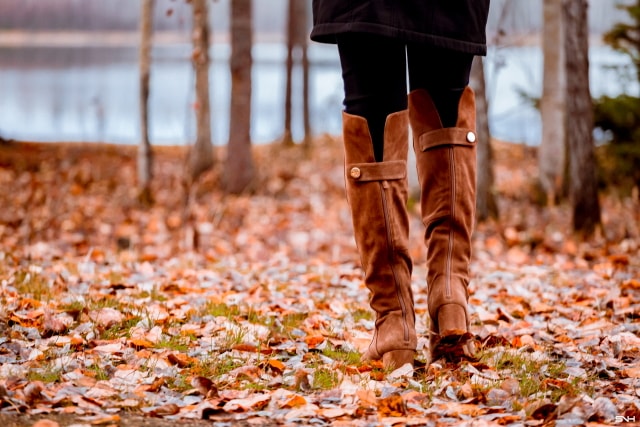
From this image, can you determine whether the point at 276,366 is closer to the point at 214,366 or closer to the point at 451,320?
the point at 214,366

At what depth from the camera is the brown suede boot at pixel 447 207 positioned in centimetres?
254

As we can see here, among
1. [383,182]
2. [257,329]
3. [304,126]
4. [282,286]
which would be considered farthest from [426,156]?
[304,126]

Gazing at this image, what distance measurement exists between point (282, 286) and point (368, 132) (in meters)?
2.02

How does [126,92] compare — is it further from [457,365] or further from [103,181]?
[457,365]

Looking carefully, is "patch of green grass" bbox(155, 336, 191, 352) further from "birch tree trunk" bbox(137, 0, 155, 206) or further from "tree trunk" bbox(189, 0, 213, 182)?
"tree trunk" bbox(189, 0, 213, 182)

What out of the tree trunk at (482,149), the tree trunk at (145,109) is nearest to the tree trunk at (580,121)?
the tree trunk at (482,149)

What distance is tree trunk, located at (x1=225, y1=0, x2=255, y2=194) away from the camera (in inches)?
419

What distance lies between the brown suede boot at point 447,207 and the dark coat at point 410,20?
22 cm

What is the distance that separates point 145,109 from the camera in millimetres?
10633

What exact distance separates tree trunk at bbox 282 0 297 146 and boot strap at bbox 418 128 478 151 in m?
15.1

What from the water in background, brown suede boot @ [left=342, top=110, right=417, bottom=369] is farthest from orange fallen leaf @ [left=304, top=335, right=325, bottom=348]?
the water in background

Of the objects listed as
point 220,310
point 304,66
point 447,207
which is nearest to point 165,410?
point 447,207

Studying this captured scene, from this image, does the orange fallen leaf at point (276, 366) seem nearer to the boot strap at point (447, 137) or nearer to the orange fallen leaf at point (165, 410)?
the orange fallen leaf at point (165, 410)

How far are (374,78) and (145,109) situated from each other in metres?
8.67
